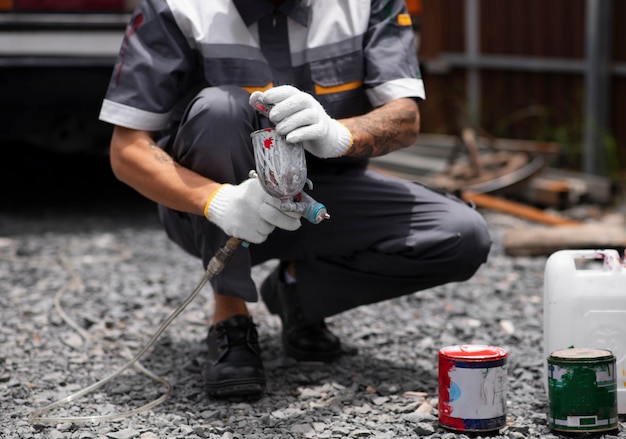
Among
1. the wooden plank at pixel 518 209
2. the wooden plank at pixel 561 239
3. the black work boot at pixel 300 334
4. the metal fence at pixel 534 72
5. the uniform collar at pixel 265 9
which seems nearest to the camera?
the uniform collar at pixel 265 9

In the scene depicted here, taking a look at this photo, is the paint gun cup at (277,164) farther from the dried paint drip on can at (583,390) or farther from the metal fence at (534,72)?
the metal fence at (534,72)

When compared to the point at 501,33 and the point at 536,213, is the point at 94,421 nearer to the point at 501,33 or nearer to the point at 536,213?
the point at 536,213

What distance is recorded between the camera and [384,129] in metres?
2.52

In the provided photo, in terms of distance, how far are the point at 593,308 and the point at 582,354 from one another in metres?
0.18

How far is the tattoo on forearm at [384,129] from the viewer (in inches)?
96.1

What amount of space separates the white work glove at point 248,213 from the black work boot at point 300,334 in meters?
0.56

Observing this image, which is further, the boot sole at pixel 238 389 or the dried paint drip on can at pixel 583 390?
the boot sole at pixel 238 389

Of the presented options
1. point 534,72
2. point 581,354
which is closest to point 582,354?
point 581,354

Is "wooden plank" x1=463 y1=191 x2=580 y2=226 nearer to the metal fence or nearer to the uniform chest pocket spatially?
the metal fence

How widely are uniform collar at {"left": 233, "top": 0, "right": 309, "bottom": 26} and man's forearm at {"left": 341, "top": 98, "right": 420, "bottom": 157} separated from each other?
12.9 inches

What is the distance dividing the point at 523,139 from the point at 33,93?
334 centimetres

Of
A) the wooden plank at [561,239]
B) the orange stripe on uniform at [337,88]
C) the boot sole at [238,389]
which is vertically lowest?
the wooden plank at [561,239]

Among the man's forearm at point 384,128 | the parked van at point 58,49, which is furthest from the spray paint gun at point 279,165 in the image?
the parked van at point 58,49

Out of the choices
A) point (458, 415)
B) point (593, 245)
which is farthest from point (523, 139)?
point (458, 415)
